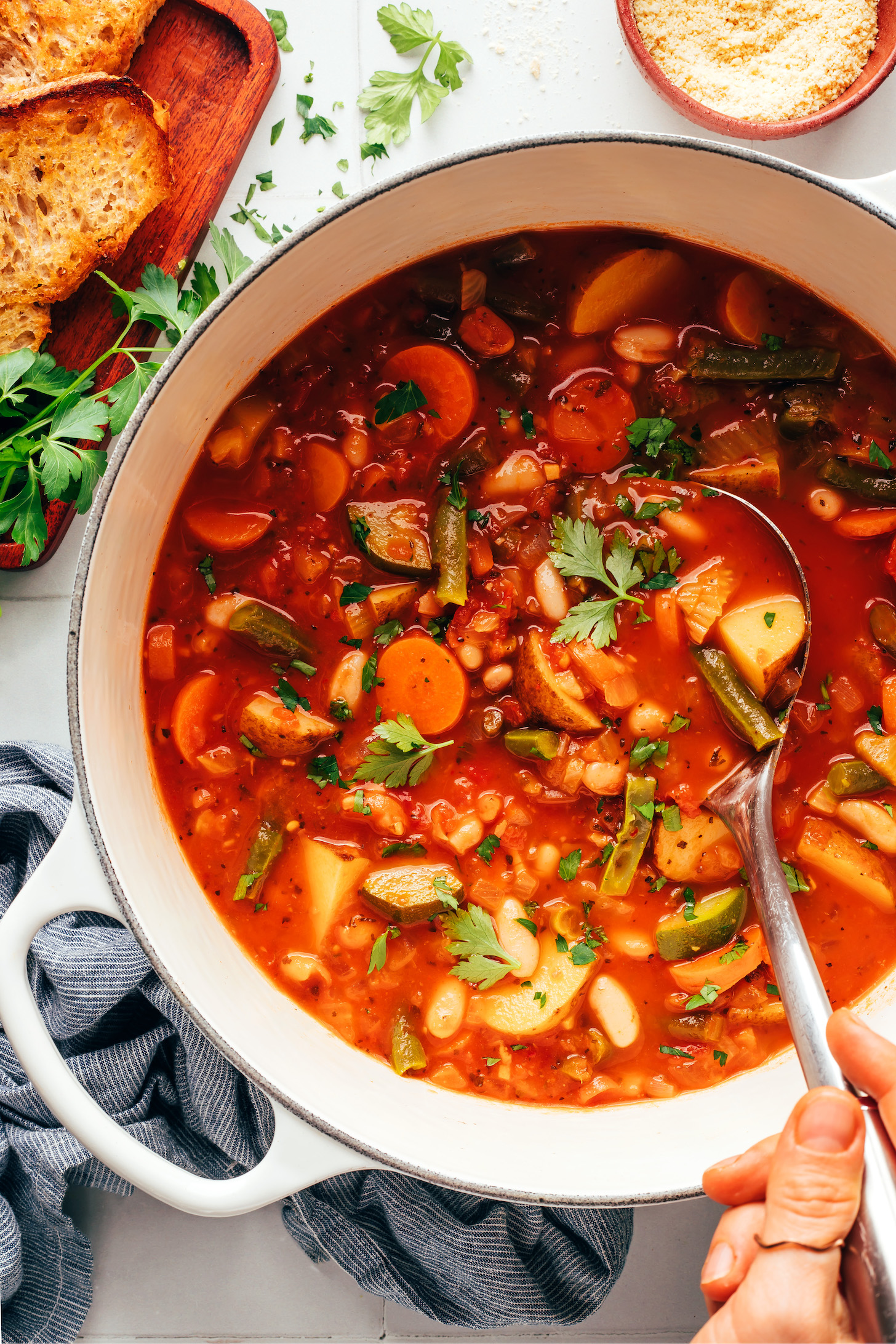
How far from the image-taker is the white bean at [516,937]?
235 centimetres

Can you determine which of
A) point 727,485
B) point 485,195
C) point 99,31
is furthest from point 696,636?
point 99,31

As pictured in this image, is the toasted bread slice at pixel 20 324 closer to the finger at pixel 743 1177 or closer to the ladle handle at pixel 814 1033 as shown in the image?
the ladle handle at pixel 814 1033

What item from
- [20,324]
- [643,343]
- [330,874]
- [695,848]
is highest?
[20,324]

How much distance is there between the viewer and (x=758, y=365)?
7.29 feet

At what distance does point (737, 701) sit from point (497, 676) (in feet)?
1.84

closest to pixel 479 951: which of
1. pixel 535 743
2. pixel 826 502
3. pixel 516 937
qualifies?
pixel 516 937

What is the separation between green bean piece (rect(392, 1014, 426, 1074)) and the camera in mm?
2352

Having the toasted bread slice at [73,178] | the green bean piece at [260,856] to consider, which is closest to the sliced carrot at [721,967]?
the green bean piece at [260,856]

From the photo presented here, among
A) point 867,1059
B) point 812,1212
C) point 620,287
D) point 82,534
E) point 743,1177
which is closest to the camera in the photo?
point 812,1212

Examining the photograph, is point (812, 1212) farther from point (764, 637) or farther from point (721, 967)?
point (764, 637)

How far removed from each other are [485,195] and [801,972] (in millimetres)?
1799

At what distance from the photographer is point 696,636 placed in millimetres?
2285

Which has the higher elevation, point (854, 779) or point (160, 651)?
point (160, 651)

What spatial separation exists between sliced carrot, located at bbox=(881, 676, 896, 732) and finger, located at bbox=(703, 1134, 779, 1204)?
0.98 metres
